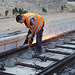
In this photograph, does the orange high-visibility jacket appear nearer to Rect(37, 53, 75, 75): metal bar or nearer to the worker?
the worker

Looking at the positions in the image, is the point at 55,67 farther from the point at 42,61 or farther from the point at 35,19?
the point at 35,19

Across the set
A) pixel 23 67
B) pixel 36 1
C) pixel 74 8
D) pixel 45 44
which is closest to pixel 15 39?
pixel 45 44

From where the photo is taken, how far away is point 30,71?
6.76 meters

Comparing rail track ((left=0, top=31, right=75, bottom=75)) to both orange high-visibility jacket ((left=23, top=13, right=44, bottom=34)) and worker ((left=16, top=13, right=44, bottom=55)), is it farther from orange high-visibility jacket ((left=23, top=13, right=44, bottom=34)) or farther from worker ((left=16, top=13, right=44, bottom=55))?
orange high-visibility jacket ((left=23, top=13, right=44, bottom=34))

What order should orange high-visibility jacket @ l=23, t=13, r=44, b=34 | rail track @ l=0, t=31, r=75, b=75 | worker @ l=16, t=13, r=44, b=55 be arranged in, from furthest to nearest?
orange high-visibility jacket @ l=23, t=13, r=44, b=34
worker @ l=16, t=13, r=44, b=55
rail track @ l=0, t=31, r=75, b=75

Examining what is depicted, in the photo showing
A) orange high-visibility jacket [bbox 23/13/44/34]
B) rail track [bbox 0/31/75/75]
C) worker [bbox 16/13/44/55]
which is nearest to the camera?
rail track [bbox 0/31/75/75]

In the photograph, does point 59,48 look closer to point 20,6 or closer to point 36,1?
point 20,6

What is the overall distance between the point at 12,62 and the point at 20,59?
92 cm

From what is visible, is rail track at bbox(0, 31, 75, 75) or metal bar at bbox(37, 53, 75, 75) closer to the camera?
metal bar at bbox(37, 53, 75, 75)

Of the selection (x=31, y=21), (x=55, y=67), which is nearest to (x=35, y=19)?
(x=31, y=21)

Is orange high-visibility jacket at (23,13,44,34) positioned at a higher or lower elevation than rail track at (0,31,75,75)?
higher

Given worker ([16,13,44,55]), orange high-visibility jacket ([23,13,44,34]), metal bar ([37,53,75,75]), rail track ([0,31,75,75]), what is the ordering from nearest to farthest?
metal bar ([37,53,75,75])
rail track ([0,31,75,75])
worker ([16,13,44,55])
orange high-visibility jacket ([23,13,44,34])

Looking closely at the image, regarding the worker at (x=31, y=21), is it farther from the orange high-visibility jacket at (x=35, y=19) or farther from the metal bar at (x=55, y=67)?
the metal bar at (x=55, y=67)

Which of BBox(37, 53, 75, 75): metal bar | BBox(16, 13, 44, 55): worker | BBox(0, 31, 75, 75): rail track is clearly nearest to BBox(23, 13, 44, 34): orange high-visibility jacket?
BBox(16, 13, 44, 55): worker
